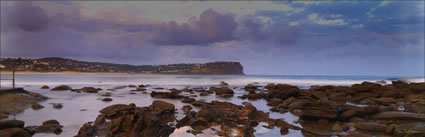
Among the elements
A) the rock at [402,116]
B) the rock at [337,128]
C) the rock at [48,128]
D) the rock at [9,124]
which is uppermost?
the rock at [9,124]

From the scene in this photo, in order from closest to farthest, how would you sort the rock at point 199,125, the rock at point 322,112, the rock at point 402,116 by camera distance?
the rock at point 199,125
the rock at point 402,116
the rock at point 322,112

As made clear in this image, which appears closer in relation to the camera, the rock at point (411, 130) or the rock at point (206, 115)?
the rock at point (411, 130)

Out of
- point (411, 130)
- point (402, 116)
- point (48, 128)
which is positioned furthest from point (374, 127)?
point (48, 128)

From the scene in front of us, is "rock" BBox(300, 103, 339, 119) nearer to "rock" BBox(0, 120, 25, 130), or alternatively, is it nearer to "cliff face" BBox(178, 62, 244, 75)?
"rock" BBox(0, 120, 25, 130)

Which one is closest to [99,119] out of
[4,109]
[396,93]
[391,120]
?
[4,109]

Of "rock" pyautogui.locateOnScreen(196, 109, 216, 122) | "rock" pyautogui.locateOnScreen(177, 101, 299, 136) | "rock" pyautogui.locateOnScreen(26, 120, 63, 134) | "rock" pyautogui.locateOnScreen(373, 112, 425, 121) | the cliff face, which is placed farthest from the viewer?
the cliff face

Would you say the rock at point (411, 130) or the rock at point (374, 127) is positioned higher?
the rock at point (411, 130)

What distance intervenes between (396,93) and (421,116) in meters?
10.9

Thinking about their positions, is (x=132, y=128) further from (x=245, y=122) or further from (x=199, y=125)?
(x=245, y=122)

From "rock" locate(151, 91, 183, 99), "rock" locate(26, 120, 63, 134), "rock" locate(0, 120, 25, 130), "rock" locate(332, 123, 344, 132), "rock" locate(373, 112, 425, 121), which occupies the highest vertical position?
"rock" locate(0, 120, 25, 130)

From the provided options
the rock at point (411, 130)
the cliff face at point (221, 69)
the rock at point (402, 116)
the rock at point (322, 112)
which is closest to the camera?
the rock at point (411, 130)

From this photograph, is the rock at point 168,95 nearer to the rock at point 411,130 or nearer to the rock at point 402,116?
the rock at point 402,116

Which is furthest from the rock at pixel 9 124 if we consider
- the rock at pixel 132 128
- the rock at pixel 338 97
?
the rock at pixel 338 97

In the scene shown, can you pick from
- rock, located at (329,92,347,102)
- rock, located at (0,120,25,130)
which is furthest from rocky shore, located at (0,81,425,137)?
rock, located at (329,92,347,102)
